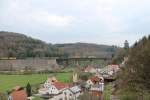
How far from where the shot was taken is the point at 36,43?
123688mm

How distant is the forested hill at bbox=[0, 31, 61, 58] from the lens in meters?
107

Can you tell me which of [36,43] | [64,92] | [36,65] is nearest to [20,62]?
[36,65]

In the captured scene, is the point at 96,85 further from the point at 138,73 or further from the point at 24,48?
the point at 24,48

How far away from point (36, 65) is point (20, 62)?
394 cm

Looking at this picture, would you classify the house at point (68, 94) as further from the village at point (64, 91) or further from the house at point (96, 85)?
the house at point (96, 85)

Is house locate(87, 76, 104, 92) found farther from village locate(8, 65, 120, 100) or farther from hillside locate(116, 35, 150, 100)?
hillside locate(116, 35, 150, 100)

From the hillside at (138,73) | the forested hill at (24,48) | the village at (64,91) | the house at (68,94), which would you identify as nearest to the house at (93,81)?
the village at (64,91)

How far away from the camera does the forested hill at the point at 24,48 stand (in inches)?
4230

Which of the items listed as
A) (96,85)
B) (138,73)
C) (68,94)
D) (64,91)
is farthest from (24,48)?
(138,73)

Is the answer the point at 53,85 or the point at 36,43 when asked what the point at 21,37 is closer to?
the point at 36,43

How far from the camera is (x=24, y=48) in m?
112

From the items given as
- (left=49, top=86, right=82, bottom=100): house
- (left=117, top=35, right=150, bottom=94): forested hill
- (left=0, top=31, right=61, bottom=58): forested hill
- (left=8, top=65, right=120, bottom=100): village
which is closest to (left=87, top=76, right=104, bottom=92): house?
(left=8, top=65, right=120, bottom=100): village

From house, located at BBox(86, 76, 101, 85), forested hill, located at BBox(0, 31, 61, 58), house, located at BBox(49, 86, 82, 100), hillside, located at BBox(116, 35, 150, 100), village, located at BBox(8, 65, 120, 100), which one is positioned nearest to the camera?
hillside, located at BBox(116, 35, 150, 100)

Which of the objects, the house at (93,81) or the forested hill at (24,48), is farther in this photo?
the forested hill at (24,48)
